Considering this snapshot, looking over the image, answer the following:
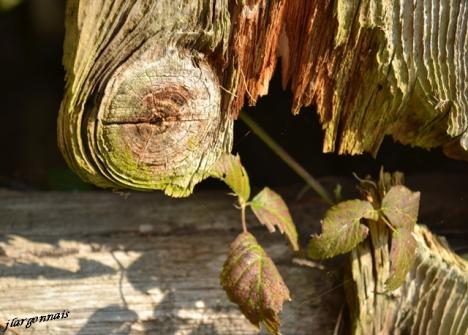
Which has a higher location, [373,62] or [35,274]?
[373,62]

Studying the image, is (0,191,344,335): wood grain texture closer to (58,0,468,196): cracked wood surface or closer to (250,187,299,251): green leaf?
(250,187,299,251): green leaf

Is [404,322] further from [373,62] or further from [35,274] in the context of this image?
[35,274]

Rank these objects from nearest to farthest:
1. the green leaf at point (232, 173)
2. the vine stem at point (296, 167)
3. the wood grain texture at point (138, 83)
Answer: the wood grain texture at point (138, 83)
the green leaf at point (232, 173)
the vine stem at point (296, 167)

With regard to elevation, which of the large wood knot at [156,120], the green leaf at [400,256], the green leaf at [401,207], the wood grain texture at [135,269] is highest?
the large wood knot at [156,120]

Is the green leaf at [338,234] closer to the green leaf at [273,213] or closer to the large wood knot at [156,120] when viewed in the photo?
the green leaf at [273,213]

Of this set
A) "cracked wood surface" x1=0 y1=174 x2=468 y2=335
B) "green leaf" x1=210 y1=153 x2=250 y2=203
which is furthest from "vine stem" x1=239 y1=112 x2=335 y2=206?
"green leaf" x1=210 y1=153 x2=250 y2=203

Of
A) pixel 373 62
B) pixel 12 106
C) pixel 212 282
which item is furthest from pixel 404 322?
pixel 12 106

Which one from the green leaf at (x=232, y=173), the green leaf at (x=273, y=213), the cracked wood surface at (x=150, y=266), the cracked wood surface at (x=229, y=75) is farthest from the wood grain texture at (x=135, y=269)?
the cracked wood surface at (x=229, y=75)
